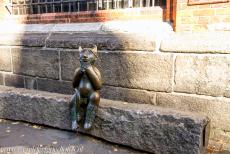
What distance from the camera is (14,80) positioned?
14.4 ft

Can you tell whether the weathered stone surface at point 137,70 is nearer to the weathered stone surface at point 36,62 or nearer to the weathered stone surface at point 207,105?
the weathered stone surface at point 207,105

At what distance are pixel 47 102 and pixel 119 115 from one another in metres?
0.93

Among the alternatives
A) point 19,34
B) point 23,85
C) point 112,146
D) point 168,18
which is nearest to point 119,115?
point 112,146

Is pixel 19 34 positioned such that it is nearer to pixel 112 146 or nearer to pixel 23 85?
pixel 23 85

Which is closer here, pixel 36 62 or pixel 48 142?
pixel 48 142

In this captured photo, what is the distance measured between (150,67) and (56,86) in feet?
4.97

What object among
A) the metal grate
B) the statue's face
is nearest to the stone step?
the statue's face

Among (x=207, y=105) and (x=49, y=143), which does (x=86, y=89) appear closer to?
(x=49, y=143)

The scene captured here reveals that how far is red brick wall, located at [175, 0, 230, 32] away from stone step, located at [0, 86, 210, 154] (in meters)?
1.03

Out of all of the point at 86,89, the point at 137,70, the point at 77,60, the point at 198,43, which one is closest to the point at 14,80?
the point at 77,60

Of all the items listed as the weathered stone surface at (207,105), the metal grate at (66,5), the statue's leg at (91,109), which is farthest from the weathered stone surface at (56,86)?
the weathered stone surface at (207,105)

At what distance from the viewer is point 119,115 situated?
8.80 feet

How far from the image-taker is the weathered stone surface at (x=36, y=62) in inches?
150

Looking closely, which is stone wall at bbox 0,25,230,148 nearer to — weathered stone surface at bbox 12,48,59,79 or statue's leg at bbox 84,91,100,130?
weathered stone surface at bbox 12,48,59,79
